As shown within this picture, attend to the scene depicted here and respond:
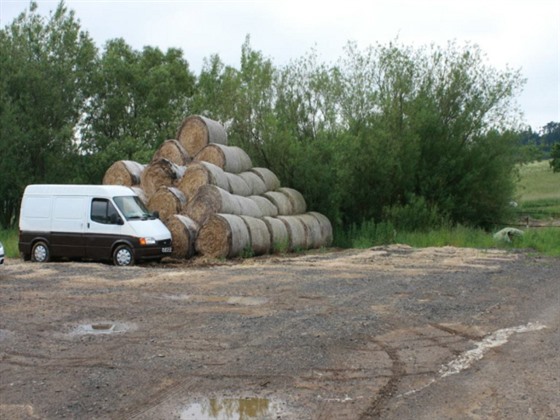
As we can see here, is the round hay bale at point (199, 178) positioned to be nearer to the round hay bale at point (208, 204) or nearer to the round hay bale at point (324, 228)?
the round hay bale at point (208, 204)

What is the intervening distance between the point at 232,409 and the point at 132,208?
1486cm

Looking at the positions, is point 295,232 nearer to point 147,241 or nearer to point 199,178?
point 199,178

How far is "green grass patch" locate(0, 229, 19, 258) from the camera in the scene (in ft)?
78.7

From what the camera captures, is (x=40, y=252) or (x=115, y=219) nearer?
(x=115, y=219)

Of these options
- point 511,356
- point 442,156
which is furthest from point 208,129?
point 511,356

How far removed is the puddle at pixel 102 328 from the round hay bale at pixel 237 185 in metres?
13.0

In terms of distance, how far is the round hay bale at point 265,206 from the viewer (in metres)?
24.3

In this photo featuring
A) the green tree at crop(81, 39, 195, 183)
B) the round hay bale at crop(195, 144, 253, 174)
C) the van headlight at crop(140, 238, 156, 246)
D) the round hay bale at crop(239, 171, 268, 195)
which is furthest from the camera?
the green tree at crop(81, 39, 195, 183)

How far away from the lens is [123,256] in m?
20.4

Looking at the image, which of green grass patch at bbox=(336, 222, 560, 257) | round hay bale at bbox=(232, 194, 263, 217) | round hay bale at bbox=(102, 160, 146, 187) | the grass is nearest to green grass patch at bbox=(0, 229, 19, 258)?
round hay bale at bbox=(102, 160, 146, 187)

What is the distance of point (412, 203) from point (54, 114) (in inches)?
645

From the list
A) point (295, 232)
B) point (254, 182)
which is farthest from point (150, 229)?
point (295, 232)

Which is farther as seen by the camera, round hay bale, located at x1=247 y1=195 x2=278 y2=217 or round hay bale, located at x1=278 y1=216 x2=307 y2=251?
round hay bale, located at x1=278 y1=216 x2=307 y2=251

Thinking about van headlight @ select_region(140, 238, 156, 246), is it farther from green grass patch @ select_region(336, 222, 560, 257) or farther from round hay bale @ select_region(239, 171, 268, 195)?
→ green grass patch @ select_region(336, 222, 560, 257)
